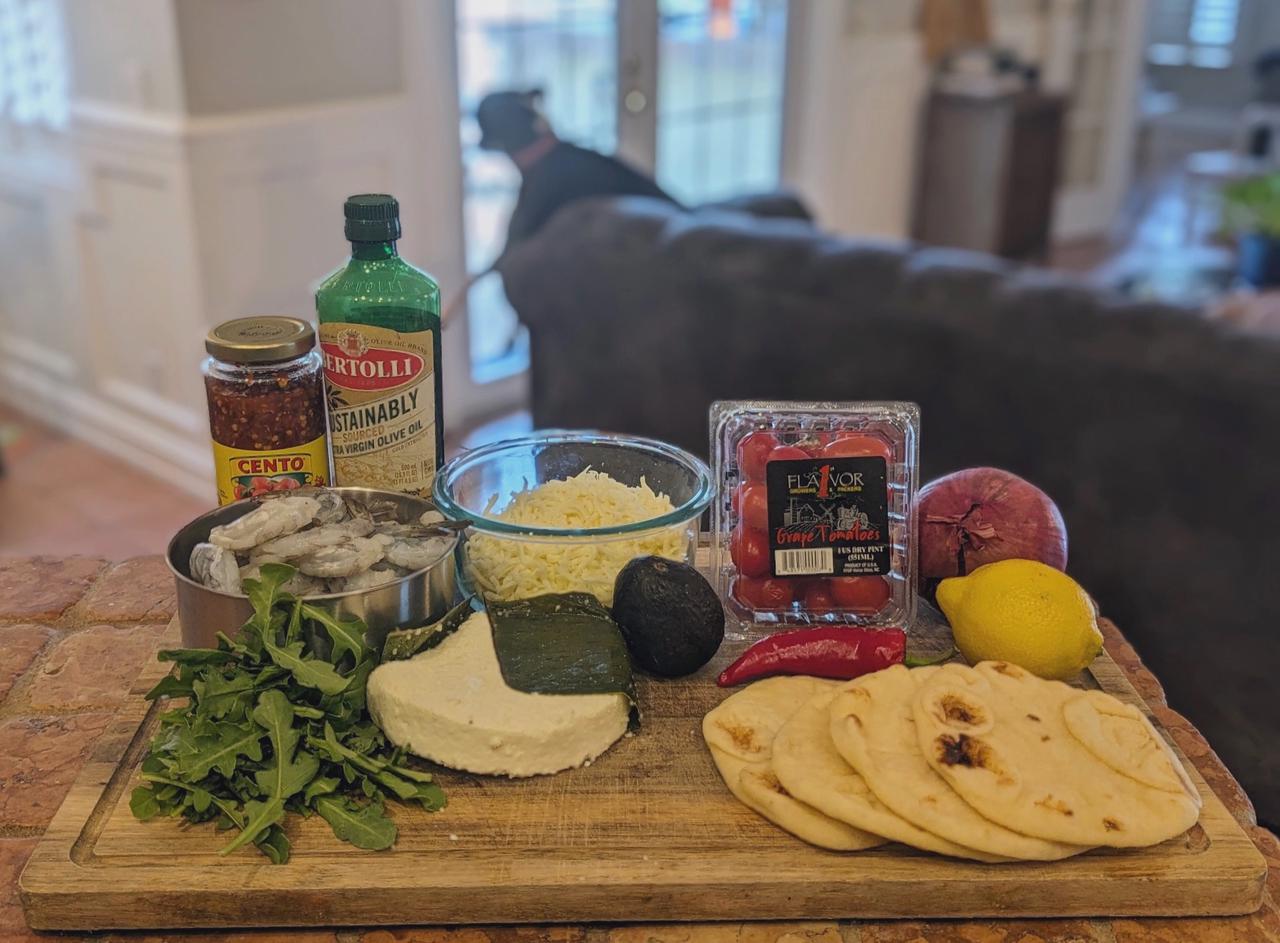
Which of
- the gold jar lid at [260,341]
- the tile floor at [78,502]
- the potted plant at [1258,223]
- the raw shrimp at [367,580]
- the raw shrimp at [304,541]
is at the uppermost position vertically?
the gold jar lid at [260,341]

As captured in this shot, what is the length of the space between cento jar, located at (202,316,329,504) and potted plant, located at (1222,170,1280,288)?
4.10 metres

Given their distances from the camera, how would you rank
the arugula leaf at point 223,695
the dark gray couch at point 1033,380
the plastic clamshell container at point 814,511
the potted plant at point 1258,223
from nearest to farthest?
the arugula leaf at point 223,695 < the plastic clamshell container at point 814,511 < the dark gray couch at point 1033,380 < the potted plant at point 1258,223

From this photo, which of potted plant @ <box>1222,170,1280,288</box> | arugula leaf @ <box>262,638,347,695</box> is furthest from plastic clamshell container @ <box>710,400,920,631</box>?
potted plant @ <box>1222,170,1280,288</box>

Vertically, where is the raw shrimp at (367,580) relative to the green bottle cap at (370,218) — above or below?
below

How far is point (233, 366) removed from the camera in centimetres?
112

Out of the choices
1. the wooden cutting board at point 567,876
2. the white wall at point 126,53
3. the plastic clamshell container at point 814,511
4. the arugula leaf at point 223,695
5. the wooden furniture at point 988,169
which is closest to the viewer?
the wooden cutting board at point 567,876

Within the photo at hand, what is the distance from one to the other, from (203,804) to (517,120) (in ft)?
8.92

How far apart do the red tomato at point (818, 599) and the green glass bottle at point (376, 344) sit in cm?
44

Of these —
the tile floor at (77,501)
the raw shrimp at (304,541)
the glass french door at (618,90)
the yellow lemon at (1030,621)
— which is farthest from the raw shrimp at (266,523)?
the glass french door at (618,90)

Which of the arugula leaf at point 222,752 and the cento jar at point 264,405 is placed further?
the cento jar at point 264,405

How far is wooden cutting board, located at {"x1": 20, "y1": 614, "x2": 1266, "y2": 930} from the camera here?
2.89 ft

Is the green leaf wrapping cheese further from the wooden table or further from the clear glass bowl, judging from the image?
the wooden table

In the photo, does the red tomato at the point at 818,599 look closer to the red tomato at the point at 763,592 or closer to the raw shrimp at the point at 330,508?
the red tomato at the point at 763,592

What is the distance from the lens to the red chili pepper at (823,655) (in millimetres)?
1122
